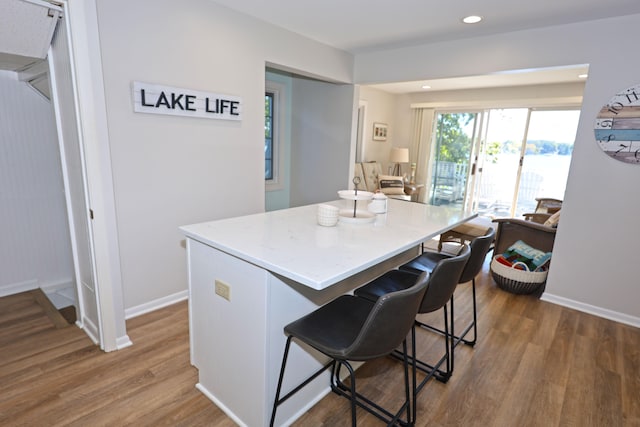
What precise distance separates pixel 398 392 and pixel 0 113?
12.0 ft

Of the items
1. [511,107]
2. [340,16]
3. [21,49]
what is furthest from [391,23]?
[511,107]

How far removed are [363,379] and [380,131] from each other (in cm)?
579

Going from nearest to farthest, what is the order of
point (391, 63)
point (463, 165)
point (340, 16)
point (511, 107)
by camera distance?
point (340, 16) → point (391, 63) → point (511, 107) → point (463, 165)

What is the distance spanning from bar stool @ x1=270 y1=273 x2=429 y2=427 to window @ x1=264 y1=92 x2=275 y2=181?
3.36 meters

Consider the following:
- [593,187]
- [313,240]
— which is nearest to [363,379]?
[313,240]

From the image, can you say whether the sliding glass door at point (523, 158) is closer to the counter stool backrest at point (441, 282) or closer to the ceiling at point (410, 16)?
the ceiling at point (410, 16)

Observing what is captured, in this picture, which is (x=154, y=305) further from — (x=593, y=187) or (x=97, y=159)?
(x=593, y=187)

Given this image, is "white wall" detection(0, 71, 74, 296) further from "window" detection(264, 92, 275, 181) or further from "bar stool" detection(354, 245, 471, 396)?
"bar stool" detection(354, 245, 471, 396)

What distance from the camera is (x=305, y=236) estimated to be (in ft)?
5.96

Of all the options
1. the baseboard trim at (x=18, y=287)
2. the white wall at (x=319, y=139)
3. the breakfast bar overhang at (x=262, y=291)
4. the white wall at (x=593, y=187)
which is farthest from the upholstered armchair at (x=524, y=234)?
the baseboard trim at (x=18, y=287)

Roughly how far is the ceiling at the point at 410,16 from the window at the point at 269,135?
1.30 metres

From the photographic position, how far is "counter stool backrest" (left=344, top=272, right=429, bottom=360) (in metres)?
1.22

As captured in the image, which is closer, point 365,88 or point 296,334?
point 296,334

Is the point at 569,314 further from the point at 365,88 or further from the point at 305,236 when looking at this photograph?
the point at 365,88
